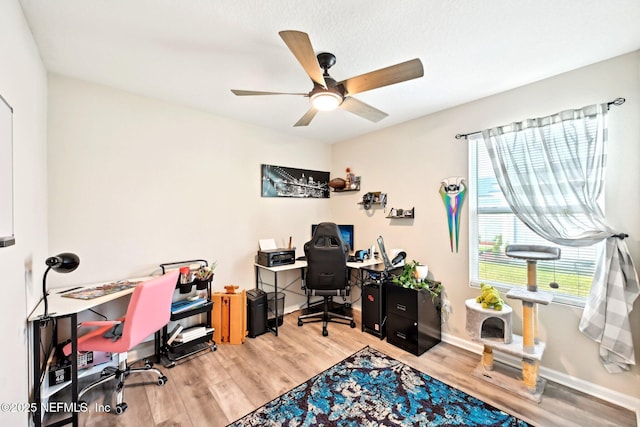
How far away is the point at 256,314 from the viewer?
2879 mm

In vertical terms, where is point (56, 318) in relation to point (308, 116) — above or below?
below

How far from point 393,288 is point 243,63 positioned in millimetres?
2514

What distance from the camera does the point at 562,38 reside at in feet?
5.43

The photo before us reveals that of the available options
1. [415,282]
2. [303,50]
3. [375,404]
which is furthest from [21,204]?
[415,282]

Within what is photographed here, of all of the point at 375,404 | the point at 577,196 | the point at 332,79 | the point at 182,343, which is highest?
the point at 332,79

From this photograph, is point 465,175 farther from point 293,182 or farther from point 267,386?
point 267,386

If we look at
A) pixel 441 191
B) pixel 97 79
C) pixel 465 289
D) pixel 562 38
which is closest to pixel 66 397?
pixel 97 79

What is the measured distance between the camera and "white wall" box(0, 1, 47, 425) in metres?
1.16

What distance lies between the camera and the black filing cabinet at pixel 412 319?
2523 millimetres

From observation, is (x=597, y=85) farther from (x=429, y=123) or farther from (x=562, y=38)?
(x=429, y=123)

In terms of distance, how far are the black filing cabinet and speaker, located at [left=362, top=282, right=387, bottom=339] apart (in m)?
0.09

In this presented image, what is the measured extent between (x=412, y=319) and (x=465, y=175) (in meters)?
1.57

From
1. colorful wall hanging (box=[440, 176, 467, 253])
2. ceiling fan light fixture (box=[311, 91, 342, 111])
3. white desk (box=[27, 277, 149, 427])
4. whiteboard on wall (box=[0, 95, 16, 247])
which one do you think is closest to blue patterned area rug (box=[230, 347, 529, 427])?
white desk (box=[27, 277, 149, 427])

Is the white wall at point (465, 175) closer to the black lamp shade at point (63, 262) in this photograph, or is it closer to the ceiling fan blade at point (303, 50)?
the ceiling fan blade at point (303, 50)
